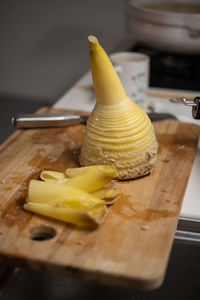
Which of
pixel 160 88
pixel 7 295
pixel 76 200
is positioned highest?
pixel 76 200

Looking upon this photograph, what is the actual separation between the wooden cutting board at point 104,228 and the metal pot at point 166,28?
45cm

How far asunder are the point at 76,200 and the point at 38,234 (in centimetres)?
8

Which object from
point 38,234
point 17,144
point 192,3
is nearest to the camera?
point 38,234

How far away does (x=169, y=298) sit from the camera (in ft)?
2.56

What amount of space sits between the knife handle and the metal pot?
16.5 inches

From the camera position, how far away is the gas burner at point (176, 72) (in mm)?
1261

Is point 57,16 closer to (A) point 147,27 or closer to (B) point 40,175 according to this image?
(A) point 147,27

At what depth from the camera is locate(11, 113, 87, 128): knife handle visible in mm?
918

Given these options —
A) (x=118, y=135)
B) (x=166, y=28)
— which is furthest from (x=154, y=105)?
(x=118, y=135)

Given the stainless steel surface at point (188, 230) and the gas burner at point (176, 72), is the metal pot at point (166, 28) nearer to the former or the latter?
the gas burner at point (176, 72)

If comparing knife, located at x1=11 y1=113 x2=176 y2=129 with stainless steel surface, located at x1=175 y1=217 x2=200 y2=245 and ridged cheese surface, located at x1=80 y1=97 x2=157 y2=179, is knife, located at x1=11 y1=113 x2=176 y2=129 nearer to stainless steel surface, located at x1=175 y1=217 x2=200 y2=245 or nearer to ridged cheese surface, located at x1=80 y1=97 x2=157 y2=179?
ridged cheese surface, located at x1=80 y1=97 x2=157 y2=179

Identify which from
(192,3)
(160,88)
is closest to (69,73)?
(192,3)

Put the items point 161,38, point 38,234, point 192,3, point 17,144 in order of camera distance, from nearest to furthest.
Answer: point 38,234, point 17,144, point 161,38, point 192,3

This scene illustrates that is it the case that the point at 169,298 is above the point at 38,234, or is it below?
below
